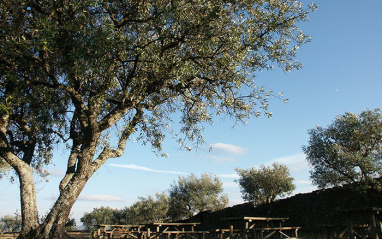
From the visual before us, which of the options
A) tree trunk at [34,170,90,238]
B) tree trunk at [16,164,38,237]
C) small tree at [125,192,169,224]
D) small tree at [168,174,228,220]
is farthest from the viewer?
small tree at [125,192,169,224]

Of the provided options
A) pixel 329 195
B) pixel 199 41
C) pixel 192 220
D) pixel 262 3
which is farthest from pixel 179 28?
pixel 192 220

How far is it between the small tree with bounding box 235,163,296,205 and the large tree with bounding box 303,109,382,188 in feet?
22.4

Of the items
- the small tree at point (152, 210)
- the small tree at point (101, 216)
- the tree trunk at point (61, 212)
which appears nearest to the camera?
the tree trunk at point (61, 212)

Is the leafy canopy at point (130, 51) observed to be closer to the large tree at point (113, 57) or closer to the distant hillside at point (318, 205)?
the large tree at point (113, 57)

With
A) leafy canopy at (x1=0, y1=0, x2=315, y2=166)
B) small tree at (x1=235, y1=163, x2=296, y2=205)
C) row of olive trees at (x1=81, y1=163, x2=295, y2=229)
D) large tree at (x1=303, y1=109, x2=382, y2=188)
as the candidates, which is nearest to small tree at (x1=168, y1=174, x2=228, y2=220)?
row of olive trees at (x1=81, y1=163, x2=295, y2=229)

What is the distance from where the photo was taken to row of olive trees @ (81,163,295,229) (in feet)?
93.6

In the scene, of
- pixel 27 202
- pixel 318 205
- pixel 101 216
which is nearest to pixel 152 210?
pixel 101 216

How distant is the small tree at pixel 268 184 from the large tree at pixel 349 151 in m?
6.83

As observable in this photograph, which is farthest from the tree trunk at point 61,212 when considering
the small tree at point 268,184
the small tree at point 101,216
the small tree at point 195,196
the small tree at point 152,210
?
the small tree at point 101,216

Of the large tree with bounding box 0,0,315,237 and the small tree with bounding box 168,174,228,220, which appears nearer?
the large tree with bounding box 0,0,315,237

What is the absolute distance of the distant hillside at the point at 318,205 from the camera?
1756 cm

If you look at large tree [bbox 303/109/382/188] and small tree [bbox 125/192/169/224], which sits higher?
large tree [bbox 303/109/382/188]

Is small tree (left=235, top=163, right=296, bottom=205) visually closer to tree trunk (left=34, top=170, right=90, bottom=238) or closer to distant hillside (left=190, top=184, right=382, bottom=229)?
distant hillside (left=190, top=184, right=382, bottom=229)

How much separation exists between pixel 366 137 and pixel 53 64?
19005 millimetres
